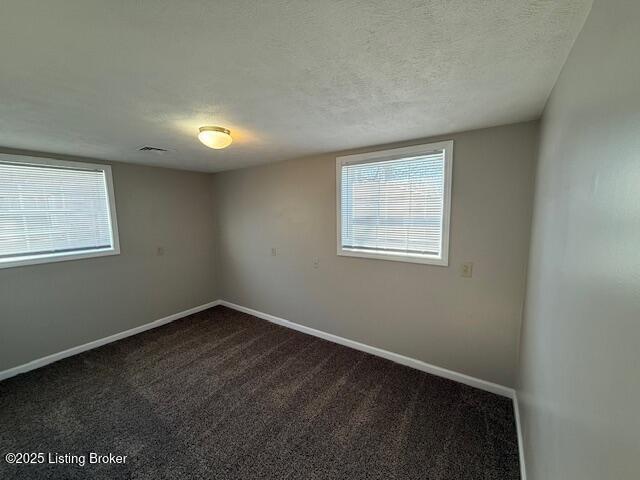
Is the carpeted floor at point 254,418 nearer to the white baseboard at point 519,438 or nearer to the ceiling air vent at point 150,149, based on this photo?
the white baseboard at point 519,438

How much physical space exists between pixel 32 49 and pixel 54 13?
1.07 ft

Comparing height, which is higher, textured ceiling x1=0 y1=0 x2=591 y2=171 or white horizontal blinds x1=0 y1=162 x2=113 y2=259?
textured ceiling x1=0 y1=0 x2=591 y2=171

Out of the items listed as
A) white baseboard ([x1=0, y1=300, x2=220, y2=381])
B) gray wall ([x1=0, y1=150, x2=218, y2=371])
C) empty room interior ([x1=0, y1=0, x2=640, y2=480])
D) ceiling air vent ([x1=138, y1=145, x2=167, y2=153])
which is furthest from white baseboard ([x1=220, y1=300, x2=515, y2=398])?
ceiling air vent ([x1=138, y1=145, x2=167, y2=153])

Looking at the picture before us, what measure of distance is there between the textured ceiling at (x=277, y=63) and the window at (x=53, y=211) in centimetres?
74

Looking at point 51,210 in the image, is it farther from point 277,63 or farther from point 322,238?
point 277,63

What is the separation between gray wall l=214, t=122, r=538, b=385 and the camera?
2.03m

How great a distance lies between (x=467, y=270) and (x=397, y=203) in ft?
2.87

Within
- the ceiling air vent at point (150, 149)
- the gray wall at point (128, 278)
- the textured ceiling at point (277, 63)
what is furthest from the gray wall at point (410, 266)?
the ceiling air vent at point (150, 149)

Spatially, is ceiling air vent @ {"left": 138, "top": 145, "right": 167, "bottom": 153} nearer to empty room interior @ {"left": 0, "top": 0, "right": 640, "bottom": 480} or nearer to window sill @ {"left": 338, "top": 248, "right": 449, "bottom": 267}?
empty room interior @ {"left": 0, "top": 0, "right": 640, "bottom": 480}

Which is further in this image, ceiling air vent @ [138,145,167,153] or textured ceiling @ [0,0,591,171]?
ceiling air vent @ [138,145,167,153]

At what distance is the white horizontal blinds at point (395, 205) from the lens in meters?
2.34

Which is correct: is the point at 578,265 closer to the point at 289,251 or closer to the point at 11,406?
the point at 289,251

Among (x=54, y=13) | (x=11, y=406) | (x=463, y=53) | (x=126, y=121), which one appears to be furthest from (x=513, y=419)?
(x=11, y=406)

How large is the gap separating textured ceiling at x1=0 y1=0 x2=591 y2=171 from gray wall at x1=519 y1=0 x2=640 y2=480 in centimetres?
28
